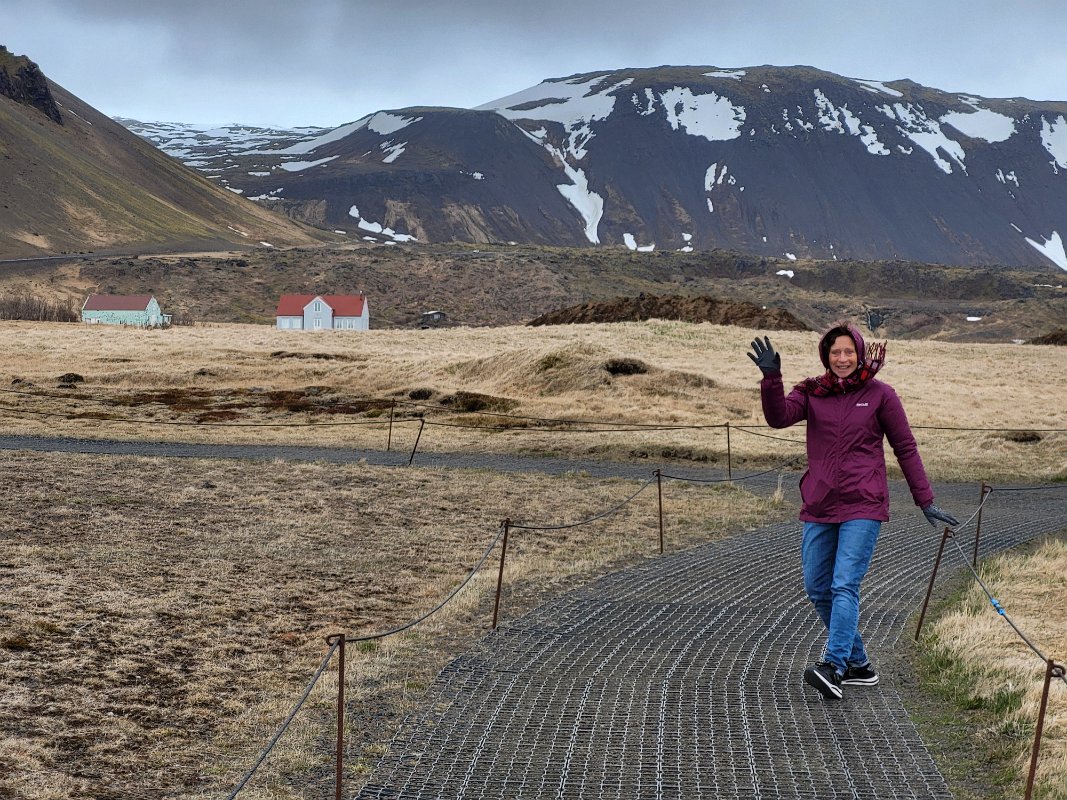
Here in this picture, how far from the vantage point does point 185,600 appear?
10.7 m

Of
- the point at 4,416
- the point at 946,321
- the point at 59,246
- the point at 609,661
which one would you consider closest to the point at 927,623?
the point at 609,661

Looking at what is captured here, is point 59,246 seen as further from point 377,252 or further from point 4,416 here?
point 4,416

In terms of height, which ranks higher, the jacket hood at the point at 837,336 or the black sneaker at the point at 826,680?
the jacket hood at the point at 837,336

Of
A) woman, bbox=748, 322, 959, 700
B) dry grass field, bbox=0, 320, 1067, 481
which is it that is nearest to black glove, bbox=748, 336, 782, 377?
woman, bbox=748, 322, 959, 700

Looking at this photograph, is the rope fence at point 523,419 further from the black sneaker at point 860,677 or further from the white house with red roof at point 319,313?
the white house with red roof at point 319,313

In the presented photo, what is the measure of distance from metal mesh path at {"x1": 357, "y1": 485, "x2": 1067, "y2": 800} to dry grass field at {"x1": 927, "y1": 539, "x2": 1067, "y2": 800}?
50 centimetres

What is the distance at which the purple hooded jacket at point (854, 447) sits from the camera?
734 cm

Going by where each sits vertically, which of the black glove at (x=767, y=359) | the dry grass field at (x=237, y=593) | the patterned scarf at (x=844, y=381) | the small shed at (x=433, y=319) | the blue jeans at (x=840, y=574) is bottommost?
the dry grass field at (x=237, y=593)

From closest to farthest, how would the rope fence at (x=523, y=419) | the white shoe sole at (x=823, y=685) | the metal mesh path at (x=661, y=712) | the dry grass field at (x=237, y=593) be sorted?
the metal mesh path at (x=661, y=712), the dry grass field at (x=237, y=593), the white shoe sole at (x=823, y=685), the rope fence at (x=523, y=419)

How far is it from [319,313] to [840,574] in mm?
85719

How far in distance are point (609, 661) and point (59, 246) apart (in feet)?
480

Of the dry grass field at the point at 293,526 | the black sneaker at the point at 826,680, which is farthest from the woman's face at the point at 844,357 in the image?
the dry grass field at the point at 293,526

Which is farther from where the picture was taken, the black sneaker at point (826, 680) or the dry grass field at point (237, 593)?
the black sneaker at point (826, 680)

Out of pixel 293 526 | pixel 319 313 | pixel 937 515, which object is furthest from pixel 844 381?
pixel 319 313
